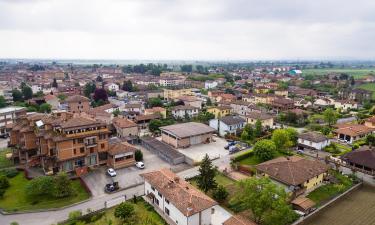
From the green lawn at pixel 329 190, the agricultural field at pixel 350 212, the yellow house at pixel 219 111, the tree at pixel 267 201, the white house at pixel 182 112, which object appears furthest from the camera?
the yellow house at pixel 219 111

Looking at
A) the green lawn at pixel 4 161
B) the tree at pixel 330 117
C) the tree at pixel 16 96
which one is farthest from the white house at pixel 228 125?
the tree at pixel 16 96

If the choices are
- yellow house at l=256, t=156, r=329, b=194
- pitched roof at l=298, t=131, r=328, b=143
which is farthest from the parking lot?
pitched roof at l=298, t=131, r=328, b=143

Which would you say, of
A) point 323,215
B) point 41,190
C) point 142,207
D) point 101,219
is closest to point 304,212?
point 323,215

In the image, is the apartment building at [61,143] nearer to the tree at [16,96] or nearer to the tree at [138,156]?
the tree at [138,156]

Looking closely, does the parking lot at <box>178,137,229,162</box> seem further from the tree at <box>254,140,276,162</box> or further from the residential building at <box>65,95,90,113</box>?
the residential building at <box>65,95,90,113</box>

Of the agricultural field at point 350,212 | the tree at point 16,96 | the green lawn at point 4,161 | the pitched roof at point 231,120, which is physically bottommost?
the agricultural field at point 350,212

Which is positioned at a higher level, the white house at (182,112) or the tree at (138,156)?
the white house at (182,112)

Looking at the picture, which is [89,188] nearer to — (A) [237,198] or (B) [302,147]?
(A) [237,198]
